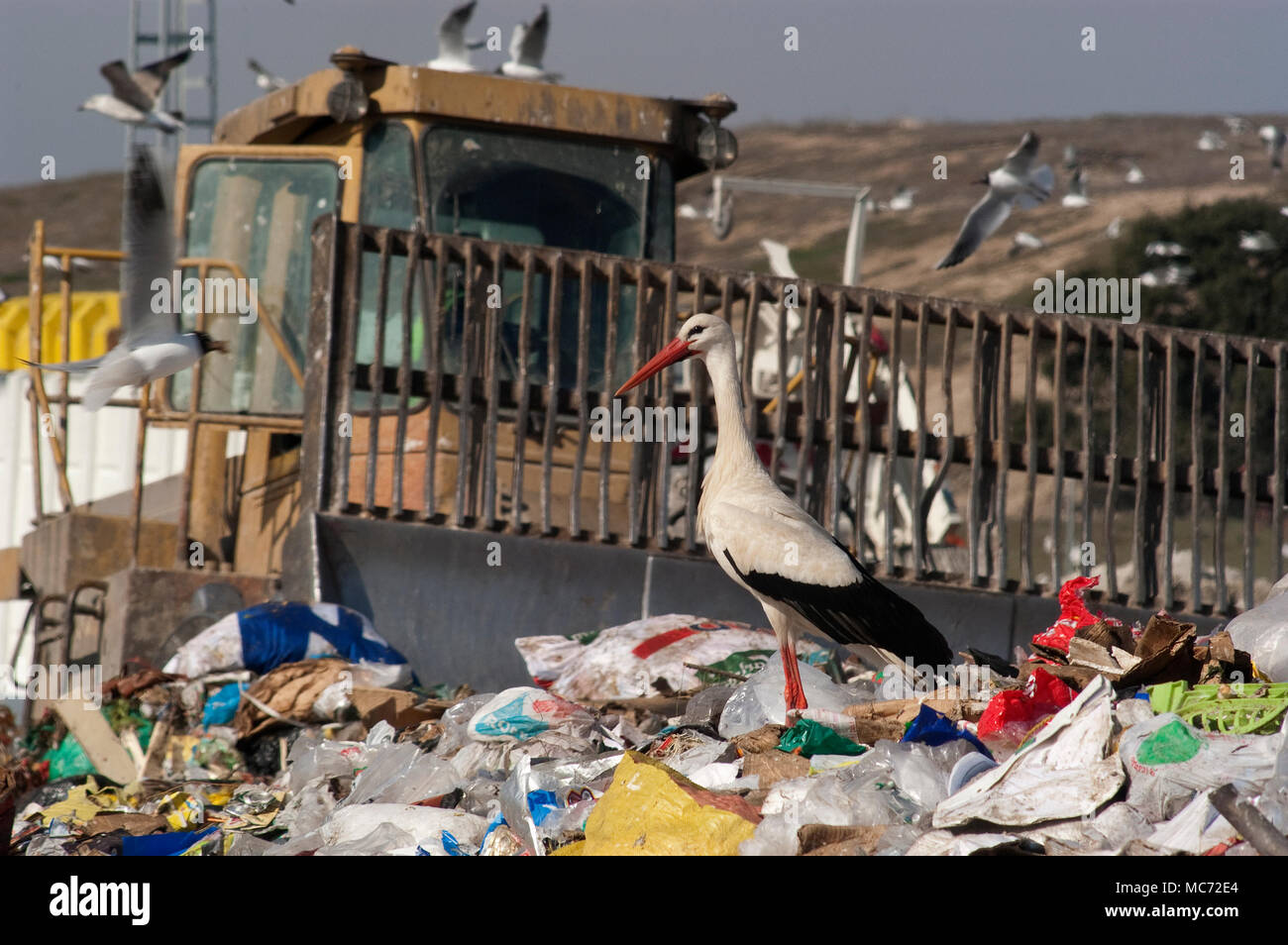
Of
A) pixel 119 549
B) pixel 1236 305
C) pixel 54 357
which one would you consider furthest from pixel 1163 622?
pixel 1236 305

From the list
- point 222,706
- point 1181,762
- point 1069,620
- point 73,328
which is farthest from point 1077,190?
point 1181,762

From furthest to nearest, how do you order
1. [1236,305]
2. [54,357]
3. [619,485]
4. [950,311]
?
[1236,305], [54,357], [619,485], [950,311]

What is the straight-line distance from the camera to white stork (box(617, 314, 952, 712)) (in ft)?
19.5

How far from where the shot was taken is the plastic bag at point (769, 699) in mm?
5789

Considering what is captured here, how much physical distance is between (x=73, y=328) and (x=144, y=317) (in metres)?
7.25

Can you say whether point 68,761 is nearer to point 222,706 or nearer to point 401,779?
point 222,706

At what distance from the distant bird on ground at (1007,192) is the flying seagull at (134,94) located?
5.69m

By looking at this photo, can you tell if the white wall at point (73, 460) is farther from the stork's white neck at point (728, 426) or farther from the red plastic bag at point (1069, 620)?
the red plastic bag at point (1069, 620)

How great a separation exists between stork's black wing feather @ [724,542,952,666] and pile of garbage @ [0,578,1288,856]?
125 mm

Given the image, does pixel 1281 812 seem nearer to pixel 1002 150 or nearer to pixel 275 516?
pixel 275 516

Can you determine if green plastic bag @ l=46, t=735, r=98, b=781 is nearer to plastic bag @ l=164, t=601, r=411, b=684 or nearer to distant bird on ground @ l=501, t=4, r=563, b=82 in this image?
plastic bag @ l=164, t=601, r=411, b=684

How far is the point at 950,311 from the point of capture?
8.61m

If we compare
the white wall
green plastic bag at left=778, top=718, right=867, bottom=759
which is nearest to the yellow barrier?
the white wall
